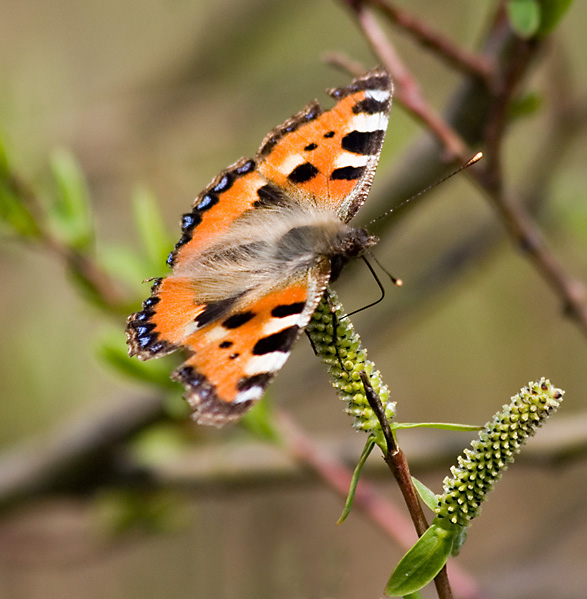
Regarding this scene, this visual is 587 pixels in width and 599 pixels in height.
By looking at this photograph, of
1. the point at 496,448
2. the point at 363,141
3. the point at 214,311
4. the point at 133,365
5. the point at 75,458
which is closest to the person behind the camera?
the point at 496,448

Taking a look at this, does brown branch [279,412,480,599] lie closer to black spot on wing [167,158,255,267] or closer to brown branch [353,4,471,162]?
black spot on wing [167,158,255,267]

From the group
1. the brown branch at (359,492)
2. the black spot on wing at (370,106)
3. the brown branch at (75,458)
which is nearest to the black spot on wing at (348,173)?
the black spot on wing at (370,106)

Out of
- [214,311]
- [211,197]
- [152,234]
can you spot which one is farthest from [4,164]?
[214,311]

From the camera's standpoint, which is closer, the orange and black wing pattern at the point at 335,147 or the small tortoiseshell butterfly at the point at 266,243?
the small tortoiseshell butterfly at the point at 266,243

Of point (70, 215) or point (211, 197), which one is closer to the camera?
point (211, 197)

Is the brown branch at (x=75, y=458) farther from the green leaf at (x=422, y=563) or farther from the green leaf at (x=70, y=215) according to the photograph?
the green leaf at (x=422, y=563)

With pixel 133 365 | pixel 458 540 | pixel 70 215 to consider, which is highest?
pixel 70 215

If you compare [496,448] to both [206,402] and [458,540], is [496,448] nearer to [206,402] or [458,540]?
[458,540]
